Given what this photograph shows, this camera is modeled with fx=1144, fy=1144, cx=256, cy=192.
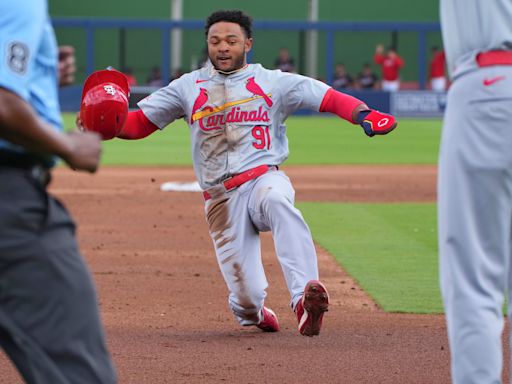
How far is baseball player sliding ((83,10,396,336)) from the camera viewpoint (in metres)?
6.56

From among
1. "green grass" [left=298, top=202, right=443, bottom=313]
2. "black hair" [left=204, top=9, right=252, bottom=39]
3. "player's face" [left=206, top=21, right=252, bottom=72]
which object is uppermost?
"black hair" [left=204, top=9, right=252, bottom=39]

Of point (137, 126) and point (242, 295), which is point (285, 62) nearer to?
point (137, 126)

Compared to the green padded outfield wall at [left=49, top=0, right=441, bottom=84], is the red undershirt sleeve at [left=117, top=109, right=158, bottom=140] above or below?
above

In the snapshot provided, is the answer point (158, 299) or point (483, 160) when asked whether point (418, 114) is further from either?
point (483, 160)

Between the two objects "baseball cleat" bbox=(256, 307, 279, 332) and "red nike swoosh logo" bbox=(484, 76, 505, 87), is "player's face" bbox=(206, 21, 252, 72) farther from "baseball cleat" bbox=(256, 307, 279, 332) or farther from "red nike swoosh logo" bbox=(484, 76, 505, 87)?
"red nike swoosh logo" bbox=(484, 76, 505, 87)

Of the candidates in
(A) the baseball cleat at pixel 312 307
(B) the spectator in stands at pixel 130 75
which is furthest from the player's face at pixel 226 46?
(B) the spectator in stands at pixel 130 75

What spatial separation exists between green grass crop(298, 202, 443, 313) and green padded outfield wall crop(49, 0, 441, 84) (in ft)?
85.0

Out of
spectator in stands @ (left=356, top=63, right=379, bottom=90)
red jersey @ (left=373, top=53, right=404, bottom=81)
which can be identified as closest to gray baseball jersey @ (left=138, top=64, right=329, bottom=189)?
red jersey @ (left=373, top=53, right=404, bottom=81)

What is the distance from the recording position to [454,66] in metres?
3.73

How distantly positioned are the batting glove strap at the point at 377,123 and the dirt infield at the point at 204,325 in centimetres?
118

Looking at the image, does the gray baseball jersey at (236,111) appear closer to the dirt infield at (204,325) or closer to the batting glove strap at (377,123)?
the batting glove strap at (377,123)

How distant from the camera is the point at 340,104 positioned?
654 cm

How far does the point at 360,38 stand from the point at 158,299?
3319 centimetres

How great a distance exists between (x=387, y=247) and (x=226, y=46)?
13.3 feet
